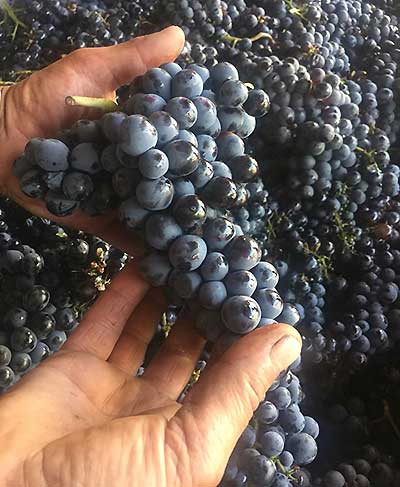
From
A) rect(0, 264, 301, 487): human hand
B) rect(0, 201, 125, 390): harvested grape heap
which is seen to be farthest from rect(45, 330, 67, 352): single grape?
rect(0, 264, 301, 487): human hand

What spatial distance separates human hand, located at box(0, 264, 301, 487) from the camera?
23.4 inches

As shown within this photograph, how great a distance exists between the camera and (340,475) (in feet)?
2.91

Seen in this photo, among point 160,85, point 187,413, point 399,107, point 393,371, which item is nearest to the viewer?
point 187,413

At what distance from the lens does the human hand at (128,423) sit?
594 millimetres

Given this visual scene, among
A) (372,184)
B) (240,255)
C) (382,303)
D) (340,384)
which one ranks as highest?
(240,255)

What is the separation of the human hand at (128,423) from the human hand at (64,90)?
0.23 metres

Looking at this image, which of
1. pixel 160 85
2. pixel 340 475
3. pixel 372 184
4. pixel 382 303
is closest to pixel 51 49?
pixel 160 85

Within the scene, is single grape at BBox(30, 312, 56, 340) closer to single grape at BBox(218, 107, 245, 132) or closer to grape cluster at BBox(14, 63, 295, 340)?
grape cluster at BBox(14, 63, 295, 340)

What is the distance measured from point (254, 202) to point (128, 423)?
495mm

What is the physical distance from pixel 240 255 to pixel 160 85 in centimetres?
23

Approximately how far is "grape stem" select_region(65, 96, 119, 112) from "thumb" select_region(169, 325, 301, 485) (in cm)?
35

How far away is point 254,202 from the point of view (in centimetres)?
101

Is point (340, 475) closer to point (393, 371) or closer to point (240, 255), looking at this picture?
point (393, 371)

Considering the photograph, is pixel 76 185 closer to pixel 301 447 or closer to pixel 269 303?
pixel 269 303
